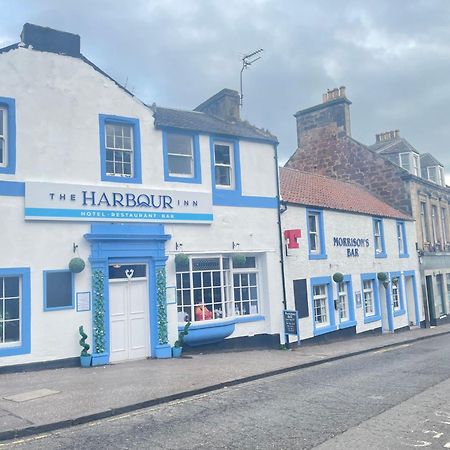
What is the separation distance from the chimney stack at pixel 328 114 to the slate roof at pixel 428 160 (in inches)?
295

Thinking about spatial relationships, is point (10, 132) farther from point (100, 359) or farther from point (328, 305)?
point (328, 305)

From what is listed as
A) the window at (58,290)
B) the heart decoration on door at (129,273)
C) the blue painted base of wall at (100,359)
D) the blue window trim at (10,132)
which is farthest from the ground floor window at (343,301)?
the blue window trim at (10,132)

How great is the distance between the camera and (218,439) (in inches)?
257

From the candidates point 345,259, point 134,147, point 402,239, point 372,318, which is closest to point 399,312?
point 372,318

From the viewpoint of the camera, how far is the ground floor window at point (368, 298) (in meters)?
21.7

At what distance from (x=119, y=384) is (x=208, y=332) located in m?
4.73

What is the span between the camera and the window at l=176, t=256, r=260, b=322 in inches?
561

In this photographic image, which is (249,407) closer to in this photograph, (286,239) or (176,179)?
(176,179)

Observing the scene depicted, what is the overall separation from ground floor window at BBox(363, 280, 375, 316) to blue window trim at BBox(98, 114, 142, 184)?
1260 cm

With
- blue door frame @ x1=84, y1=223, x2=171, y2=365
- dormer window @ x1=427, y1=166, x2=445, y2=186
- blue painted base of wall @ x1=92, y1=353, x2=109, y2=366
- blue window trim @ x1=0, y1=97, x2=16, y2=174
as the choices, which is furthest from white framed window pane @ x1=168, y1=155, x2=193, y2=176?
dormer window @ x1=427, y1=166, x2=445, y2=186

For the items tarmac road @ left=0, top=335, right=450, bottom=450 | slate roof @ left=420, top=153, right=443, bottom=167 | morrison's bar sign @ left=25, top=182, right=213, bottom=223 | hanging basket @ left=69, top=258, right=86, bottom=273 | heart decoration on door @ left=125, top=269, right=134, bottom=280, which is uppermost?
slate roof @ left=420, top=153, right=443, bottom=167

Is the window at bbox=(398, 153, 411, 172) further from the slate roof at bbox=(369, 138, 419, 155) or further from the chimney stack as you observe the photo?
the chimney stack

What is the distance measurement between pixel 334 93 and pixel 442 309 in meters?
14.2

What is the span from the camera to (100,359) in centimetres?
1220
